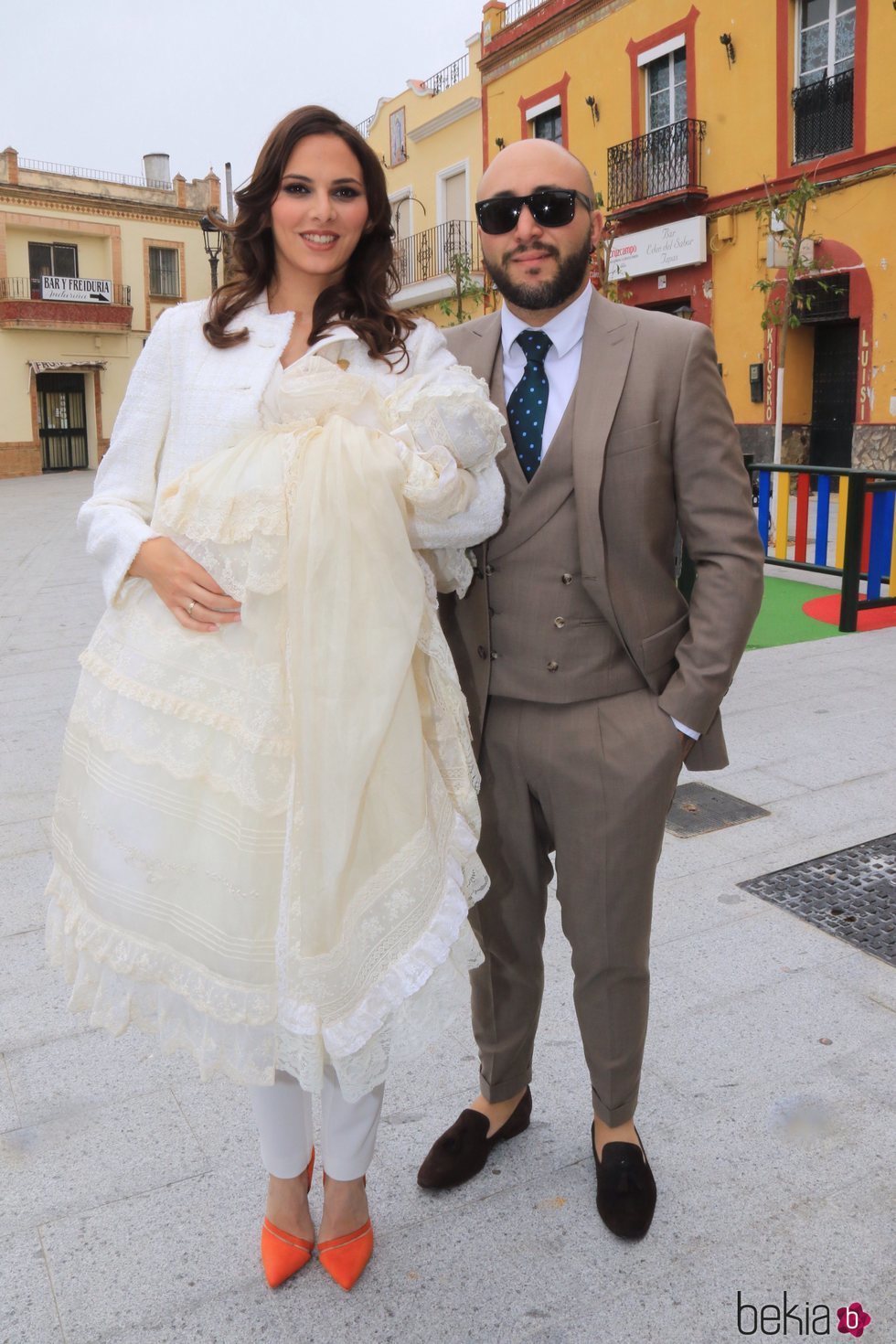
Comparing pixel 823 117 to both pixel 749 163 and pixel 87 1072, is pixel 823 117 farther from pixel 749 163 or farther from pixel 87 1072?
pixel 87 1072

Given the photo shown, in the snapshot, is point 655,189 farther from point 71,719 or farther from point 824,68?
point 71,719

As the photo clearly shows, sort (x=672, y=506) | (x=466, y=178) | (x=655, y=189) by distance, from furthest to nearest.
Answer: (x=466, y=178) → (x=655, y=189) → (x=672, y=506)

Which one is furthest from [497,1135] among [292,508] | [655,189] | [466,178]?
[466,178]

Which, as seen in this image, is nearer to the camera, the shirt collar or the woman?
the woman

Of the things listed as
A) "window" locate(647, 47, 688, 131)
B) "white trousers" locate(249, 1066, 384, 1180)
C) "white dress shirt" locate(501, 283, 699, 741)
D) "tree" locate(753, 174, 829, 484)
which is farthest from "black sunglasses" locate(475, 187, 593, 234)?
"window" locate(647, 47, 688, 131)

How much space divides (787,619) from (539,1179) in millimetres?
5980

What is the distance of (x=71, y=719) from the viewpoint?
6.20 feet

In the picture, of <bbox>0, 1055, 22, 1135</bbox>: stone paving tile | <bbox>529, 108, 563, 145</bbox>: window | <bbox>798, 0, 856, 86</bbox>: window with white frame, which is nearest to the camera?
<bbox>0, 1055, 22, 1135</bbox>: stone paving tile

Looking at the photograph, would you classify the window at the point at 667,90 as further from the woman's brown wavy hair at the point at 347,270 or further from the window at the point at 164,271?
the window at the point at 164,271

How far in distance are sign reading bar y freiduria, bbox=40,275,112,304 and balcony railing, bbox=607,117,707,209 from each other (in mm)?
18360

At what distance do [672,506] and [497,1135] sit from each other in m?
1.38

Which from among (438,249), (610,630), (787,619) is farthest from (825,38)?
(610,630)

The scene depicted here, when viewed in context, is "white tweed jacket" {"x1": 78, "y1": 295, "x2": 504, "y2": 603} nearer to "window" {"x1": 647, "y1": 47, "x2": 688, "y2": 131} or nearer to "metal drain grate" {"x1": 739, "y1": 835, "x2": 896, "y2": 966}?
"metal drain grate" {"x1": 739, "y1": 835, "x2": 896, "y2": 966}

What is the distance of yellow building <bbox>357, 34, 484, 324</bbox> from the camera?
21781 mm
